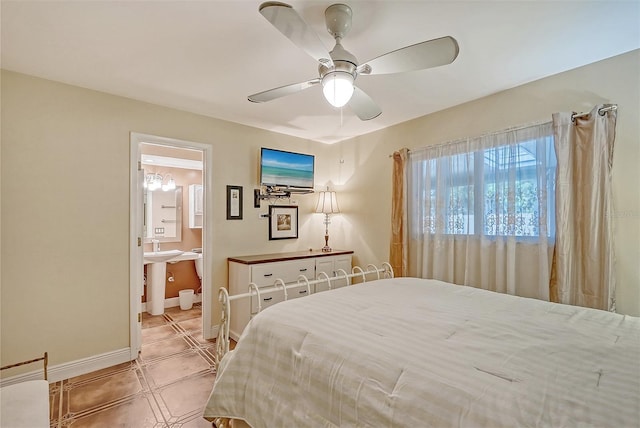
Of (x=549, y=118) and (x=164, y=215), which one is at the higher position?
(x=549, y=118)

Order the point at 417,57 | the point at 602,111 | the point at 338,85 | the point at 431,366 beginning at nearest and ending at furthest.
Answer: the point at 431,366
the point at 417,57
the point at 338,85
the point at 602,111

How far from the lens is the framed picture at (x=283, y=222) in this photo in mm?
3746

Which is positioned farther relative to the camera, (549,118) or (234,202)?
(234,202)

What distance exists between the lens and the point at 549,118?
7.54 feet

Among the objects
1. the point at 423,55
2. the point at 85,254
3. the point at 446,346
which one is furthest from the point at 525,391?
the point at 85,254

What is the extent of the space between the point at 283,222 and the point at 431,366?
3.00 metres

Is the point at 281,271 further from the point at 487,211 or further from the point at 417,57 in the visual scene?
the point at 417,57

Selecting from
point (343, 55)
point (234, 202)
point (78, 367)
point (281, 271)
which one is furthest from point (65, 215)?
point (343, 55)

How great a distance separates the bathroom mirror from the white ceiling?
6.94 ft

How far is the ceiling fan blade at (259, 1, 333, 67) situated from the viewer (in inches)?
46.6

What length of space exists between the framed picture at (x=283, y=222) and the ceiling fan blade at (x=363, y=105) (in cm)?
194

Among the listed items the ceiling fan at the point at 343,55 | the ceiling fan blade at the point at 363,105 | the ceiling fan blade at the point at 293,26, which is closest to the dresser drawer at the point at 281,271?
the ceiling fan blade at the point at 363,105

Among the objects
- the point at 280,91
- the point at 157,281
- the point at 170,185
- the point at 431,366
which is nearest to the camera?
the point at 431,366

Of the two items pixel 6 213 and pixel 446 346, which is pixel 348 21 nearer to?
pixel 446 346
